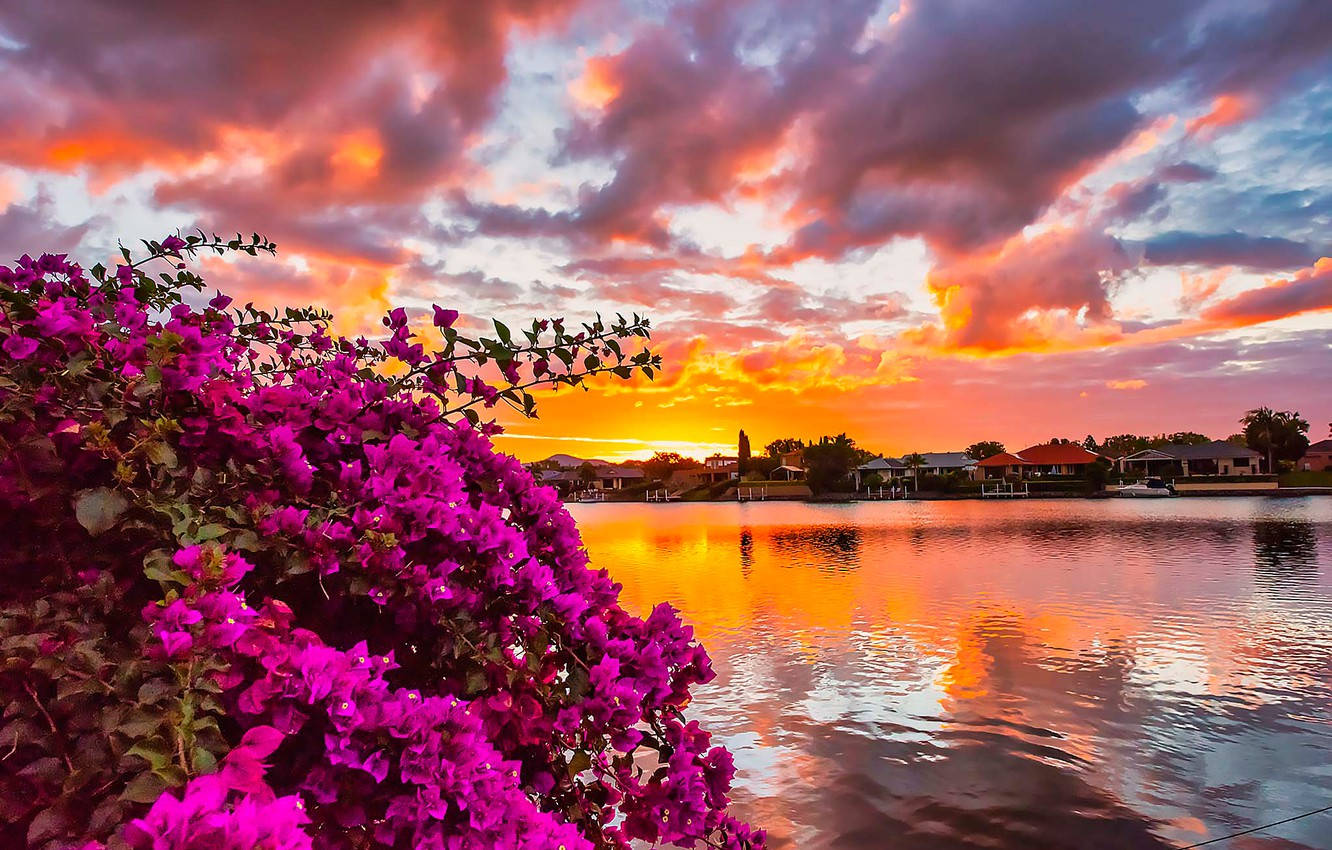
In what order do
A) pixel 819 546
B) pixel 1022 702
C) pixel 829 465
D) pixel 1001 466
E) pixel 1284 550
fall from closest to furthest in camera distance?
pixel 1022 702 < pixel 1284 550 < pixel 819 546 < pixel 829 465 < pixel 1001 466

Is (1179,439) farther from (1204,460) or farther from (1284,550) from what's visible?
(1284,550)

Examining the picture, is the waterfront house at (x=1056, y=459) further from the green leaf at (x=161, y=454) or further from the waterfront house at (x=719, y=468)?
the green leaf at (x=161, y=454)

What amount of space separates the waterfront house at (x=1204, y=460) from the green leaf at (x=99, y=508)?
286ft

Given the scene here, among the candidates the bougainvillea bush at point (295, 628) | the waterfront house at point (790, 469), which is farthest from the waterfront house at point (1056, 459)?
the bougainvillea bush at point (295, 628)

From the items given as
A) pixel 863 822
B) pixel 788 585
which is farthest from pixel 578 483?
pixel 863 822

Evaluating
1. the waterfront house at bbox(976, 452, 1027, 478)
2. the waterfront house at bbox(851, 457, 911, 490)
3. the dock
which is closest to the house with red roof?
the waterfront house at bbox(976, 452, 1027, 478)

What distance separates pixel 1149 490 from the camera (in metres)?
54.1

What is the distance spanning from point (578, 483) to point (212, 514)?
332 feet

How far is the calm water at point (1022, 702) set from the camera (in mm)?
3721

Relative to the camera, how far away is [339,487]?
164 centimetres

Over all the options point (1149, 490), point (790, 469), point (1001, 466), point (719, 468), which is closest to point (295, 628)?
point (1149, 490)

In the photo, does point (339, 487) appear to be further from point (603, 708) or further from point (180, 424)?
point (603, 708)

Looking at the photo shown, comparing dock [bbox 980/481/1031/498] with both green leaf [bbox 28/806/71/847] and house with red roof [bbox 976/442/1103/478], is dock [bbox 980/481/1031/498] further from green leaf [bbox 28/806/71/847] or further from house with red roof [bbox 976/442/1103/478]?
green leaf [bbox 28/806/71/847]

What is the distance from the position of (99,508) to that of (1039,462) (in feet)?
272
